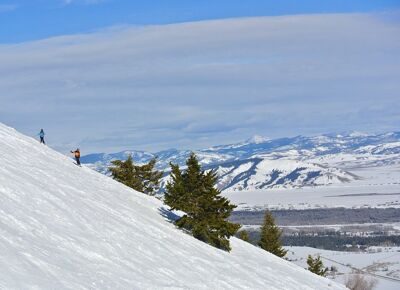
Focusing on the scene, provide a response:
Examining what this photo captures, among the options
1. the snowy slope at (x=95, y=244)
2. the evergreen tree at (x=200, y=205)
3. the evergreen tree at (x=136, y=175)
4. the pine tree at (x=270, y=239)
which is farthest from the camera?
the pine tree at (x=270, y=239)

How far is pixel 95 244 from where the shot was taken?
24.0m

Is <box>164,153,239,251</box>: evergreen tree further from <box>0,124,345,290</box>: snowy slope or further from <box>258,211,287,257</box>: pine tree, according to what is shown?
<box>258,211,287,257</box>: pine tree

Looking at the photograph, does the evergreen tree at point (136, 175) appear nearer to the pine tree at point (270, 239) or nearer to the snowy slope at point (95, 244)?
the pine tree at point (270, 239)

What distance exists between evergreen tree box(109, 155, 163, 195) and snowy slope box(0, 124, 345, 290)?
62.8 ft

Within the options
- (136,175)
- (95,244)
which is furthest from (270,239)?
(95,244)

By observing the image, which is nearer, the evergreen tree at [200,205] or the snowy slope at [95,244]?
the snowy slope at [95,244]

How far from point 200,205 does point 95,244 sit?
13447mm

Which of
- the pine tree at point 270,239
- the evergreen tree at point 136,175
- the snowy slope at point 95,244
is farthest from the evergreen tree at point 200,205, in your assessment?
the pine tree at point 270,239

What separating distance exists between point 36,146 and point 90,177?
197 inches

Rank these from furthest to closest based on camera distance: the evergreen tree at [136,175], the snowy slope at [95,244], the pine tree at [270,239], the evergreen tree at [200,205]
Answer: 1. the pine tree at [270,239]
2. the evergreen tree at [136,175]
3. the evergreen tree at [200,205]
4. the snowy slope at [95,244]

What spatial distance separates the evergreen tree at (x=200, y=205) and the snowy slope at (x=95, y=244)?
1.05 meters

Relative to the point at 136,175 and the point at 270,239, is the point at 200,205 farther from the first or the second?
the point at 270,239

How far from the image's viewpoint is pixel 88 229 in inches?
1021

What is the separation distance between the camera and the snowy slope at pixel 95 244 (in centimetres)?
1897
